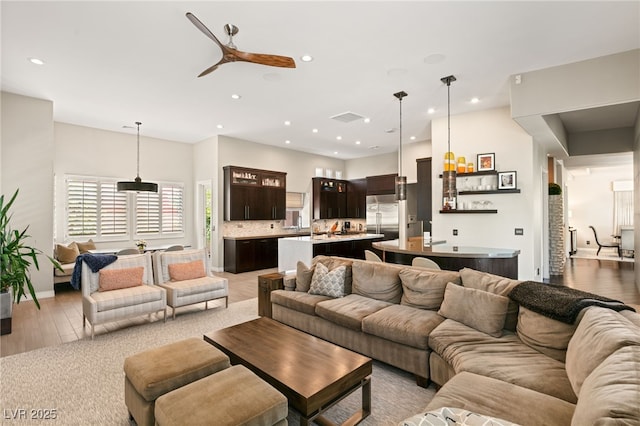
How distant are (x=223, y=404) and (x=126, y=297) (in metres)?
2.86

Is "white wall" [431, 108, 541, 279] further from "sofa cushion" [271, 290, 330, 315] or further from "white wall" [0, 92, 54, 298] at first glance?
"white wall" [0, 92, 54, 298]

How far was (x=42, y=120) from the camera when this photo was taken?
5234 mm

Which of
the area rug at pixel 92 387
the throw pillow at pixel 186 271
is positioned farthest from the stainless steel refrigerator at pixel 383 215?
the area rug at pixel 92 387

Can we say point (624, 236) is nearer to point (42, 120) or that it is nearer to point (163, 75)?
point (163, 75)

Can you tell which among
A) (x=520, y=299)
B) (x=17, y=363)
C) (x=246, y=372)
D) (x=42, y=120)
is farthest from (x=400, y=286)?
(x=42, y=120)

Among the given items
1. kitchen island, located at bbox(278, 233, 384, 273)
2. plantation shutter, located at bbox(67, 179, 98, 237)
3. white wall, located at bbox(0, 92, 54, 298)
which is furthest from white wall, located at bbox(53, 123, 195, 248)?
kitchen island, located at bbox(278, 233, 384, 273)

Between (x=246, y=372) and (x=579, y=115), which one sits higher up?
(x=579, y=115)

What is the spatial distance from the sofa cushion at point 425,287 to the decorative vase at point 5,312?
4570 mm

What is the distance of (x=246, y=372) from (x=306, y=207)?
7840mm

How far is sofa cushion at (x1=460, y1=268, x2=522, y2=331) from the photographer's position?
2.56m

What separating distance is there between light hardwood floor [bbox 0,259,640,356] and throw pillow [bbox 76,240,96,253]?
32.6 inches

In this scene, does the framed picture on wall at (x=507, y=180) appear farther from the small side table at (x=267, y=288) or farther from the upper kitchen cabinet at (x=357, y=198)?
the upper kitchen cabinet at (x=357, y=198)

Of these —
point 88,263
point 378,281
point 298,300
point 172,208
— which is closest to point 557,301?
point 378,281

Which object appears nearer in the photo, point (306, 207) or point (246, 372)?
point (246, 372)
